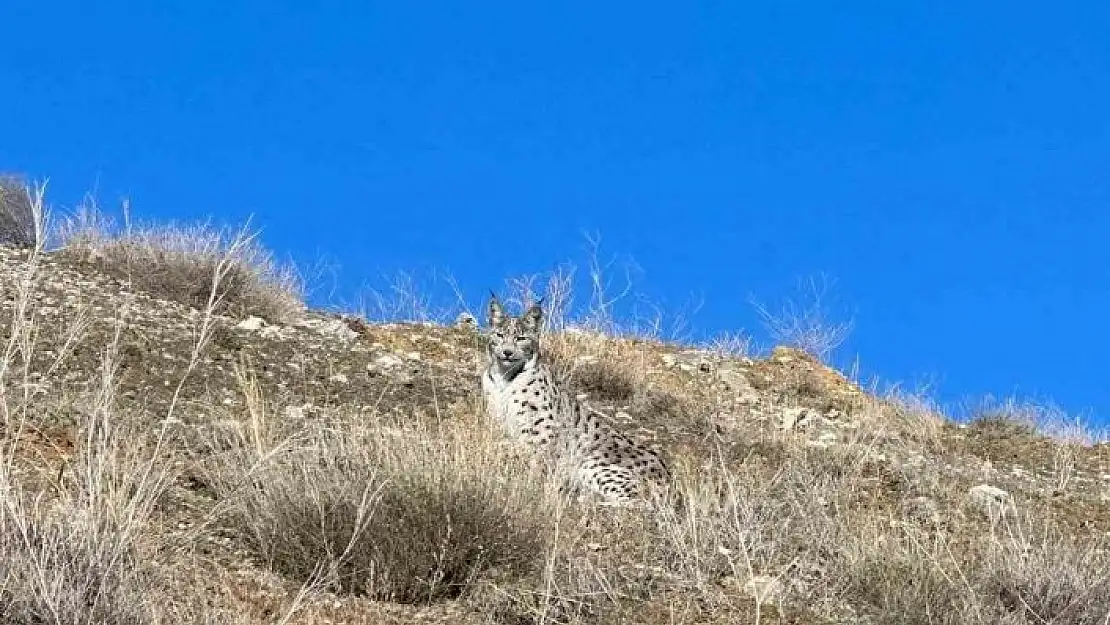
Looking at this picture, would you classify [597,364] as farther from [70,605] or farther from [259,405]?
[70,605]

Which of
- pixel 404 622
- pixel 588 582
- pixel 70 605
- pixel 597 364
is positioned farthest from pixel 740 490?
pixel 597 364

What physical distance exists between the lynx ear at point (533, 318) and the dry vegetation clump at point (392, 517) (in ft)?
11.2

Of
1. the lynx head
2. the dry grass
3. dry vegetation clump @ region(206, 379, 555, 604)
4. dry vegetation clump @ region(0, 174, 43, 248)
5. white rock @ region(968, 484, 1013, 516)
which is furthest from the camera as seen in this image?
dry vegetation clump @ region(0, 174, 43, 248)

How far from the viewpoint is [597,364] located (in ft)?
43.2

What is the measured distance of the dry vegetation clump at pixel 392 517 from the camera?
6293mm

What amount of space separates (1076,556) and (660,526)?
6.43ft

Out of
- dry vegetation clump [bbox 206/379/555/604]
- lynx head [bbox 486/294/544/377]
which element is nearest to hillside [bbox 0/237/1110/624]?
dry vegetation clump [bbox 206/379/555/604]

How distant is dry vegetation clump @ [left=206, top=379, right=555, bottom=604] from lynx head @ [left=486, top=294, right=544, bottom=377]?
3249 mm

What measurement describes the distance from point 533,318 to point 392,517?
4081 mm

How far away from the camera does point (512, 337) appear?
10281mm

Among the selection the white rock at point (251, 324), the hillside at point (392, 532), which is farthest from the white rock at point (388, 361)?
the hillside at point (392, 532)

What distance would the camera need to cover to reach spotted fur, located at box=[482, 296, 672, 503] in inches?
360

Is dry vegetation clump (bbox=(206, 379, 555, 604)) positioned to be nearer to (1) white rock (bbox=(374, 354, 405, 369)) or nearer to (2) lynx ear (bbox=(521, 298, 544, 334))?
Result: (2) lynx ear (bbox=(521, 298, 544, 334))

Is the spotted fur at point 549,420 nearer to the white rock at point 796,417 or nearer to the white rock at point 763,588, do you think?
the white rock at point 763,588
